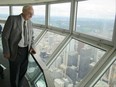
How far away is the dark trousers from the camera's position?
2.57 m

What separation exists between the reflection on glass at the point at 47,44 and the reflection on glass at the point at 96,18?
911 millimetres

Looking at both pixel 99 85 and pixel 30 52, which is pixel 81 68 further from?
pixel 30 52

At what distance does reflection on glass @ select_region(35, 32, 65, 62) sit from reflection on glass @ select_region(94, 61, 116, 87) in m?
2.03

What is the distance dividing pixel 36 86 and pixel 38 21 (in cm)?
370

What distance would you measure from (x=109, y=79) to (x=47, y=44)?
284 cm

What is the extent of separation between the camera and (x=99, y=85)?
2.78 meters

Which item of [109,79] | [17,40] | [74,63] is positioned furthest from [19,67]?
[74,63]

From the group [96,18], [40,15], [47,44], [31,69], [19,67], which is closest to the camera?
[19,67]

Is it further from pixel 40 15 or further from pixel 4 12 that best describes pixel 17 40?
pixel 4 12

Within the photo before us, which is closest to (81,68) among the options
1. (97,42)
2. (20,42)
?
(97,42)

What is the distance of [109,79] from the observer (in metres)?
2.71

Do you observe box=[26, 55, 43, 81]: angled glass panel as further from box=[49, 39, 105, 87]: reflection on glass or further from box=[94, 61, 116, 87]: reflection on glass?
box=[94, 61, 116, 87]: reflection on glass

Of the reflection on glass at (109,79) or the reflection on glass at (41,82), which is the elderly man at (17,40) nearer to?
the reflection on glass at (41,82)

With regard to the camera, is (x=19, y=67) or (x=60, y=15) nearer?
(x=19, y=67)
